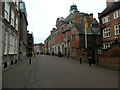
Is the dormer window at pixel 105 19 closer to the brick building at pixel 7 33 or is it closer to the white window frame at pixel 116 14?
the white window frame at pixel 116 14

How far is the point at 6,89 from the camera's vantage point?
254 inches

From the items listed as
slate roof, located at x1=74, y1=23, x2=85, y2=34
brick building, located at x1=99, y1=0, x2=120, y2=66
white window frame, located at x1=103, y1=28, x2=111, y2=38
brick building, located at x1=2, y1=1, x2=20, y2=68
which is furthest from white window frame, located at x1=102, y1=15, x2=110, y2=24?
brick building, located at x1=2, y1=1, x2=20, y2=68

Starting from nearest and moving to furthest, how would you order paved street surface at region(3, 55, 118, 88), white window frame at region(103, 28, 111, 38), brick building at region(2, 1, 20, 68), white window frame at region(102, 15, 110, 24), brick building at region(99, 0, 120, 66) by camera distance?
paved street surface at region(3, 55, 118, 88) → brick building at region(2, 1, 20, 68) → brick building at region(99, 0, 120, 66) → white window frame at region(103, 28, 111, 38) → white window frame at region(102, 15, 110, 24)

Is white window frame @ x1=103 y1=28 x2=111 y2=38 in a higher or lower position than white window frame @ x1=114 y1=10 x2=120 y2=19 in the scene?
lower

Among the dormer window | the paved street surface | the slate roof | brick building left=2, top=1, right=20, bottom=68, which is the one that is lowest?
the paved street surface

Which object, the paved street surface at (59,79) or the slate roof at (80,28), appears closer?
the paved street surface at (59,79)

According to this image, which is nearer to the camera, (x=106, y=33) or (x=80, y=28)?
(x=106, y=33)

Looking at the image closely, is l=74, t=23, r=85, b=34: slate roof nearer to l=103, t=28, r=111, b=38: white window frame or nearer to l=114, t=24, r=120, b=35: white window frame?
l=103, t=28, r=111, b=38: white window frame

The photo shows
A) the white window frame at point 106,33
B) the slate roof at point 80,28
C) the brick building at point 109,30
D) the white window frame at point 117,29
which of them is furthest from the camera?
the slate roof at point 80,28

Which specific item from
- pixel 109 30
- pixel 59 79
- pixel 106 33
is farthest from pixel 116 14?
pixel 59 79

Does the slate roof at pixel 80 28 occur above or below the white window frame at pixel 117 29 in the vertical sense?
above

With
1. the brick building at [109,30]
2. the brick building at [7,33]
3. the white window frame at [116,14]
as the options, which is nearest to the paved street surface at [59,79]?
the brick building at [7,33]

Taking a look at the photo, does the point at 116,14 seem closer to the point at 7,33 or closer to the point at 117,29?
the point at 117,29

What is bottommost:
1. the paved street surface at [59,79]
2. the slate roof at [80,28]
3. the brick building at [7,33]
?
the paved street surface at [59,79]
